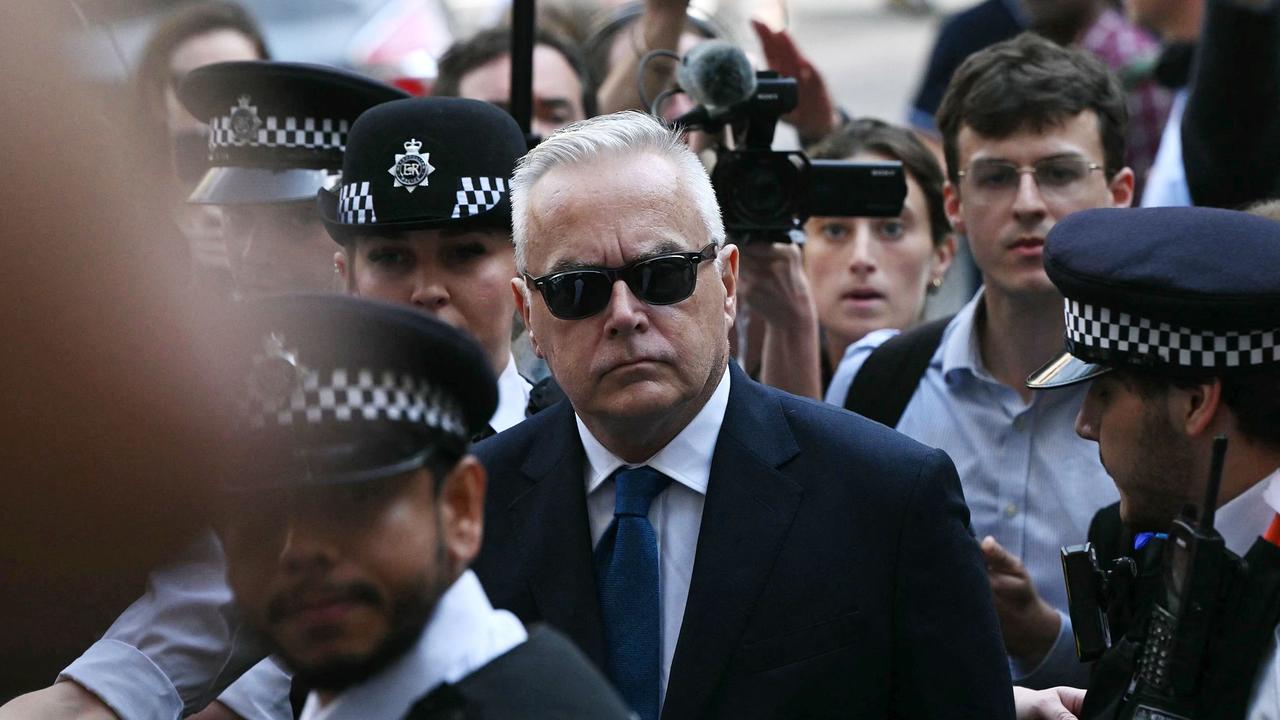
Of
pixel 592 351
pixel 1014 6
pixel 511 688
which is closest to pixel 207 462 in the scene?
pixel 511 688

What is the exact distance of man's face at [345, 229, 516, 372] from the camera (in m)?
3.44

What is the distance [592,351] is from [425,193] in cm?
80

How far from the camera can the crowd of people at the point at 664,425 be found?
1573 millimetres

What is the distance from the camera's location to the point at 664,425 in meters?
2.87

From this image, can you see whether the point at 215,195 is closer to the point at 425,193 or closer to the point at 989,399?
the point at 425,193

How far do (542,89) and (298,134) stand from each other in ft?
4.46

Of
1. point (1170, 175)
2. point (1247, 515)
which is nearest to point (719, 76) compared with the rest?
point (1247, 515)

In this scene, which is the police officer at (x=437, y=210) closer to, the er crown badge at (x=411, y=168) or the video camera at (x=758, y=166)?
the er crown badge at (x=411, y=168)

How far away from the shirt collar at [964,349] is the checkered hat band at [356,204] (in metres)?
1.58

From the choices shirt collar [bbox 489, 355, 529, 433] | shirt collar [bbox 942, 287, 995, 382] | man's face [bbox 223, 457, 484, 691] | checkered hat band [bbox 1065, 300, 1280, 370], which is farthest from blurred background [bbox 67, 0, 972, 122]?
shirt collar [bbox 489, 355, 529, 433]

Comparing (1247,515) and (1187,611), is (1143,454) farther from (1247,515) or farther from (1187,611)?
(1187,611)

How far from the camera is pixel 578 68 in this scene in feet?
17.7

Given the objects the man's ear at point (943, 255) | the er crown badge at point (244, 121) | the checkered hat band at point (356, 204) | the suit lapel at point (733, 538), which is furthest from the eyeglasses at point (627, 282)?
the man's ear at point (943, 255)

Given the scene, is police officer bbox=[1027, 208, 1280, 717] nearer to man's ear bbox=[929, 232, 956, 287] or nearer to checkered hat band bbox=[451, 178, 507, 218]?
checkered hat band bbox=[451, 178, 507, 218]
